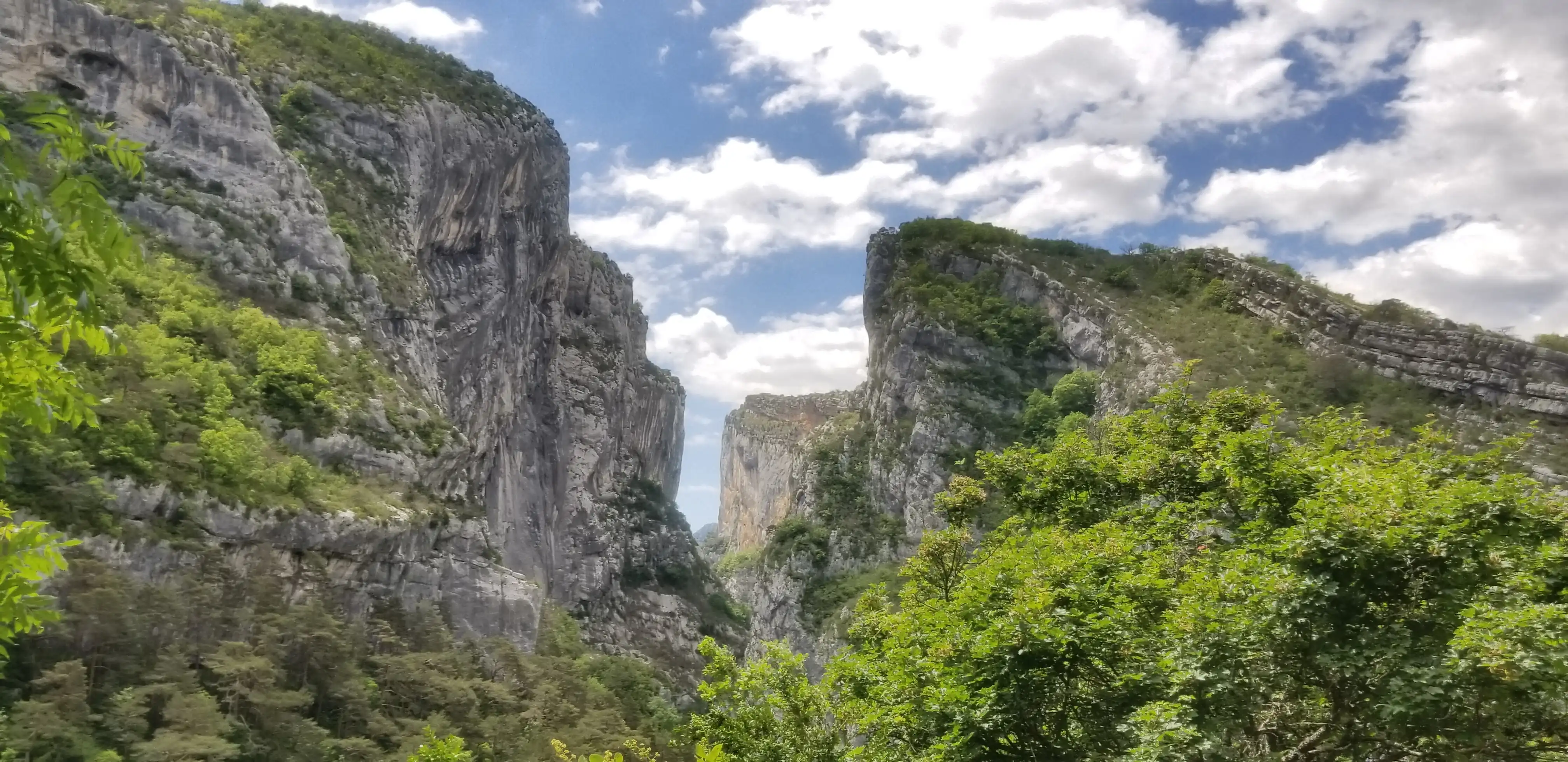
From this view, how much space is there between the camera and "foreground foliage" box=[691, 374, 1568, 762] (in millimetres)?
7324

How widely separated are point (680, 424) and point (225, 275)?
79739mm

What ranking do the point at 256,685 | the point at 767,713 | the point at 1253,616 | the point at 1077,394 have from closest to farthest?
1. the point at 1253,616
2. the point at 767,713
3. the point at 256,685
4. the point at 1077,394

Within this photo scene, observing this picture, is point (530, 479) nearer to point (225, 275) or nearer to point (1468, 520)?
point (225, 275)

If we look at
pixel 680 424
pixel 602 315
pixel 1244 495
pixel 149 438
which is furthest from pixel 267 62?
pixel 680 424

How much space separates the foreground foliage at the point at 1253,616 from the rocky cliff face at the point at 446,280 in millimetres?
23019

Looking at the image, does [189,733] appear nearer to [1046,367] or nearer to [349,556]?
[349,556]

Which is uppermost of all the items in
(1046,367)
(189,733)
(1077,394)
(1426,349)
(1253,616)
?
(1426,349)

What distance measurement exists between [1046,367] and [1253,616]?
4997 cm

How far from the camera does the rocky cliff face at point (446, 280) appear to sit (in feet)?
112

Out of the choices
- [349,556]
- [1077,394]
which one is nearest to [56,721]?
[349,556]

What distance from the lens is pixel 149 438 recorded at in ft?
75.3

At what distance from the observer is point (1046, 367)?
5625 cm

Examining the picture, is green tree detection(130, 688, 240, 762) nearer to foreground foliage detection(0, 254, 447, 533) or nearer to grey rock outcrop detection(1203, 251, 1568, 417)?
foreground foliage detection(0, 254, 447, 533)

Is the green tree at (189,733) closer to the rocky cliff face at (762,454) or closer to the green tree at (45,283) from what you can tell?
the green tree at (45,283)
